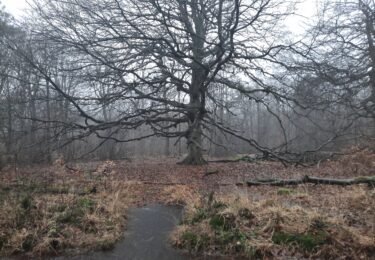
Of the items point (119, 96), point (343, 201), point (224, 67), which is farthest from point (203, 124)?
point (343, 201)

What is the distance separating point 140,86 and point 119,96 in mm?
1806

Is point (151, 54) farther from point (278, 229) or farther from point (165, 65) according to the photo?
point (278, 229)

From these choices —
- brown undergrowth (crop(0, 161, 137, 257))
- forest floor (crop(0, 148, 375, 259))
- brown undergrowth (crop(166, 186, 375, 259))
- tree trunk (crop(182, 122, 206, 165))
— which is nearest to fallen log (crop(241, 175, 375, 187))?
forest floor (crop(0, 148, 375, 259))

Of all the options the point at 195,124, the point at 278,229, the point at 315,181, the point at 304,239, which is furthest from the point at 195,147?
the point at 304,239

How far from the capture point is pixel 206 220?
7.39 metres

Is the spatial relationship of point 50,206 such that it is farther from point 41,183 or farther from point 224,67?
point 224,67

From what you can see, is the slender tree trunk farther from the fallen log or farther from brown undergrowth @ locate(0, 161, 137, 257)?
brown undergrowth @ locate(0, 161, 137, 257)

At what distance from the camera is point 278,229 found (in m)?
6.75

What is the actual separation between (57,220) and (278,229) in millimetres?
4362

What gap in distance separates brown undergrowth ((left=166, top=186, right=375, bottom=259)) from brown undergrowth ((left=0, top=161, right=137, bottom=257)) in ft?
5.07

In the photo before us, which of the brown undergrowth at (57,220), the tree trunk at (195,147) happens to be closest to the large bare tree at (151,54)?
the tree trunk at (195,147)

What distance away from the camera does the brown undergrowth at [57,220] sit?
22.5 feet

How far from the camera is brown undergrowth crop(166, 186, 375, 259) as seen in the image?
610 centimetres

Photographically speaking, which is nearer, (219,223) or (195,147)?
(219,223)
